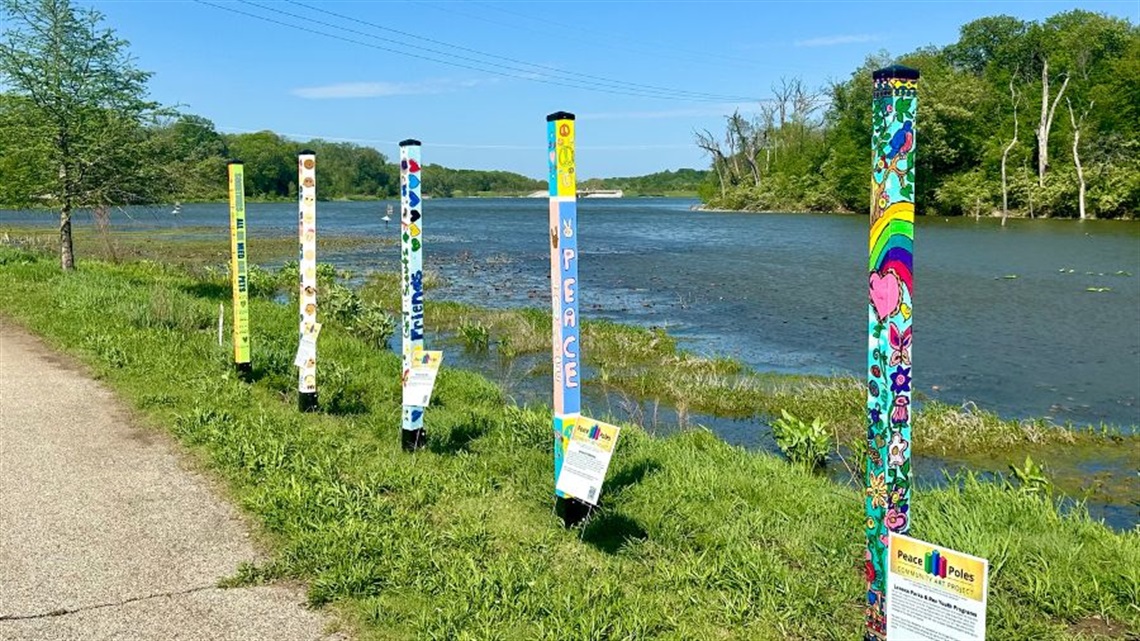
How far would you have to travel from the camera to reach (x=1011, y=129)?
7112 cm

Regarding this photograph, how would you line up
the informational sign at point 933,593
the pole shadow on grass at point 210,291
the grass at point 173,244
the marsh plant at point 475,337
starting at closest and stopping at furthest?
the informational sign at point 933,593 < the marsh plant at point 475,337 < the pole shadow on grass at point 210,291 < the grass at point 173,244

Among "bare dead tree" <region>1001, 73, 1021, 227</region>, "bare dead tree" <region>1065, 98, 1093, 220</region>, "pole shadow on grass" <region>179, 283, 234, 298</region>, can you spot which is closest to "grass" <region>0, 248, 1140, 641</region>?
"pole shadow on grass" <region>179, 283, 234, 298</region>

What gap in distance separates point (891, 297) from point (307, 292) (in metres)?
6.14

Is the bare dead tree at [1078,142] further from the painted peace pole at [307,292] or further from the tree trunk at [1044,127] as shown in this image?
the painted peace pole at [307,292]

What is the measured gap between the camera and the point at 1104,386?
1398 cm

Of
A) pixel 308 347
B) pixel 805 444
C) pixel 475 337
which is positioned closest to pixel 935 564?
pixel 805 444

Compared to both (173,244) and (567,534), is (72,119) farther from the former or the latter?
(173,244)

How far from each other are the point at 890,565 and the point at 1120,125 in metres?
71.5

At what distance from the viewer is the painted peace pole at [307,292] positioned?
332 inches

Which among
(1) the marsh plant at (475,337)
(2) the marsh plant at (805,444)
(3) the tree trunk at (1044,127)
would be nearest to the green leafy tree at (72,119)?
(1) the marsh plant at (475,337)

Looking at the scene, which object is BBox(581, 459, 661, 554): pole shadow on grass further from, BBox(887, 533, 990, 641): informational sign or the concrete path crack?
BBox(887, 533, 990, 641): informational sign

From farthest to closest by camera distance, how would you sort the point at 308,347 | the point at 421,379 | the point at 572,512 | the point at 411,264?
the point at 308,347 → the point at 411,264 → the point at 421,379 → the point at 572,512

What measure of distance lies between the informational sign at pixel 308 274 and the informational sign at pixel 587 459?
3942mm

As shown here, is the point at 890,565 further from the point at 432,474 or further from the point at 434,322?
the point at 434,322
